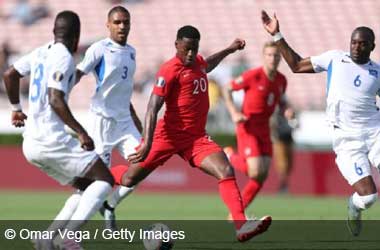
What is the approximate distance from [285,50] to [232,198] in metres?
1.85

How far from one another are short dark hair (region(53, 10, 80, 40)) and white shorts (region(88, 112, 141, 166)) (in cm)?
370

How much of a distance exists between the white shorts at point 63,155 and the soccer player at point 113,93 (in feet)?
9.80

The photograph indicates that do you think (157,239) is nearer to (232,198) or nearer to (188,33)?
(232,198)

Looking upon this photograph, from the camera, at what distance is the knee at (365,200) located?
12.4 meters

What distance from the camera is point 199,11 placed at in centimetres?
3123

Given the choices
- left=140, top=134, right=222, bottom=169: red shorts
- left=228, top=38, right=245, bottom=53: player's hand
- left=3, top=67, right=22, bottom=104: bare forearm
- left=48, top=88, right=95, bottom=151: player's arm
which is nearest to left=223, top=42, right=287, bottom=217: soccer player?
left=228, top=38, right=245, bottom=53: player's hand

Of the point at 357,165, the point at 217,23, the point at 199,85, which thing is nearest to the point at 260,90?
the point at 357,165

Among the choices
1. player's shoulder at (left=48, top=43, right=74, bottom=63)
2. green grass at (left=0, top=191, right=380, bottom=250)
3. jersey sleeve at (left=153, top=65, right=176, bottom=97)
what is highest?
player's shoulder at (left=48, top=43, right=74, bottom=63)

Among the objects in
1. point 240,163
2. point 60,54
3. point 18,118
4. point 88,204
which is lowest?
point 240,163

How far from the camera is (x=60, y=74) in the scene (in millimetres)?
9695

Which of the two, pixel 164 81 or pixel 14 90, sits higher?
pixel 14 90

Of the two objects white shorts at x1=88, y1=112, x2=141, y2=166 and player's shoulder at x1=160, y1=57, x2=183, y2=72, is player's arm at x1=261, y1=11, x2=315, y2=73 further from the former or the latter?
Answer: white shorts at x1=88, y1=112, x2=141, y2=166

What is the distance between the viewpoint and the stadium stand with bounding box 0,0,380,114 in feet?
99.4

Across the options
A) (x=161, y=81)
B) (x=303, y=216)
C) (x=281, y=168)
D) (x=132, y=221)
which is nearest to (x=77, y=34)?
(x=161, y=81)
